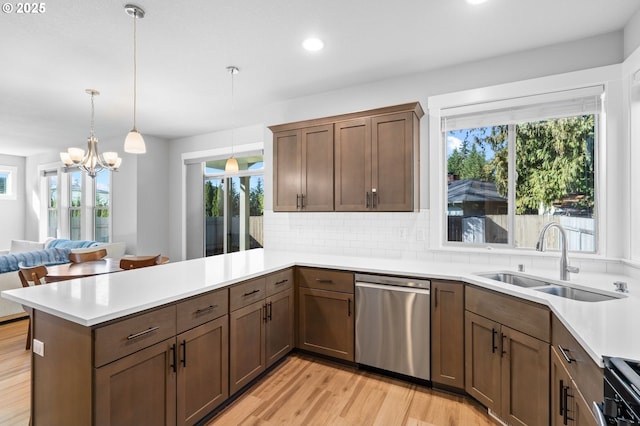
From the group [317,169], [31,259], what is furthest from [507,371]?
[31,259]

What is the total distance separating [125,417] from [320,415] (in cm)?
121

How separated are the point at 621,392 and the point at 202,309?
1.92 meters

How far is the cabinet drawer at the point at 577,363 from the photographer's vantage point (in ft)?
3.74

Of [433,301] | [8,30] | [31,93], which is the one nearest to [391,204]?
[433,301]

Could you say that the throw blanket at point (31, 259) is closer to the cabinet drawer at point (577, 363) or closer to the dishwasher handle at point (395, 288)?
the dishwasher handle at point (395, 288)

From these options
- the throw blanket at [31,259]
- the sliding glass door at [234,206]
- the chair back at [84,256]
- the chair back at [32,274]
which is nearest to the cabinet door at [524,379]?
the sliding glass door at [234,206]

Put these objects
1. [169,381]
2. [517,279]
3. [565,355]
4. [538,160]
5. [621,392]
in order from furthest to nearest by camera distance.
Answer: [538,160] → [517,279] → [169,381] → [565,355] → [621,392]

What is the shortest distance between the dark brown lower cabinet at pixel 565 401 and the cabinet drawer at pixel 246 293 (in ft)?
6.26

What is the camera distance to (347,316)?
2.71 m

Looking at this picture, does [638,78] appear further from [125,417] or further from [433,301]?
[125,417]

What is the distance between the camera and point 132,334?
153 cm

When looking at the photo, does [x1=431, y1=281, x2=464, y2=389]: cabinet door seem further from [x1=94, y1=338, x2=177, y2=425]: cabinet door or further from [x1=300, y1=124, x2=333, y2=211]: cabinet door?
[x1=94, y1=338, x2=177, y2=425]: cabinet door

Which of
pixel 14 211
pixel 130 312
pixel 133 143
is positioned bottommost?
pixel 130 312

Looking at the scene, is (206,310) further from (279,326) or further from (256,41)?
(256,41)
